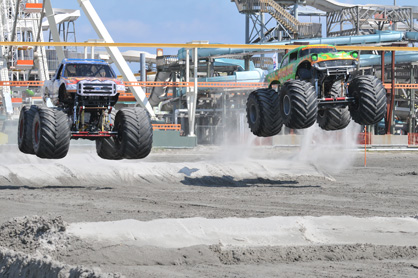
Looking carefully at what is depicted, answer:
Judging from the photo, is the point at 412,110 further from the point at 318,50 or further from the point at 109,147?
Result: the point at 109,147

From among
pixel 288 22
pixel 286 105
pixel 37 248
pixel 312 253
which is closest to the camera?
pixel 312 253

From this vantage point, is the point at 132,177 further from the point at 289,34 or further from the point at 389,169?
the point at 289,34

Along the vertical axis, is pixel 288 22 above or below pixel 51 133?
above

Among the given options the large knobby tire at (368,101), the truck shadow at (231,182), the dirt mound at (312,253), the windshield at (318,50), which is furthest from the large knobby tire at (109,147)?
the dirt mound at (312,253)

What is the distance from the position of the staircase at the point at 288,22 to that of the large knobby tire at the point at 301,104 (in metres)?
38.3

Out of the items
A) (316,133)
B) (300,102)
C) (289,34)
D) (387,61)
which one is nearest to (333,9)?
(289,34)

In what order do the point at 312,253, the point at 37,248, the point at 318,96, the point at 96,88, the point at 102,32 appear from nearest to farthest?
the point at 312,253 → the point at 37,248 → the point at 96,88 → the point at 318,96 → the point at 102,32

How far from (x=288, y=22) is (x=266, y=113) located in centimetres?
3844

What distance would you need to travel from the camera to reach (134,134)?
15336 mm

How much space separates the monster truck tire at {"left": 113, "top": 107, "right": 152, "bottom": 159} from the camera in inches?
604

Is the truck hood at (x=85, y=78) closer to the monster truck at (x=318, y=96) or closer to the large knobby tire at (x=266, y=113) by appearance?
the large knobby tire at (x=266, y=113)

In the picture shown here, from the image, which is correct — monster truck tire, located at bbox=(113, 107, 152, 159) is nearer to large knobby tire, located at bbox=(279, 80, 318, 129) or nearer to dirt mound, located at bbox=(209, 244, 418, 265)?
large knobby tire, located at bbox=(279, 80, 318, 129)

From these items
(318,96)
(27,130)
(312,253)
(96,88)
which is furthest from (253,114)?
(312,253)

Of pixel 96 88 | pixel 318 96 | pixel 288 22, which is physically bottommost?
pixel 318 96
